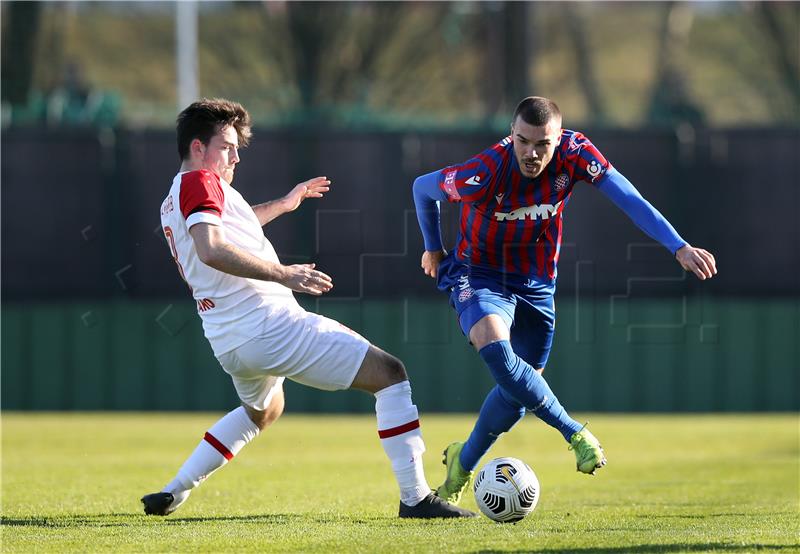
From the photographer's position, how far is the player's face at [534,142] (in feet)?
22.3

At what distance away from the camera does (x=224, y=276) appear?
6.68m

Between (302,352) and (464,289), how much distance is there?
1.10 meters

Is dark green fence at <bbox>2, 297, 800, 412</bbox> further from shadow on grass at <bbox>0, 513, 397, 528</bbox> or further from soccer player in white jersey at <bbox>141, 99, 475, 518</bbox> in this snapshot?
soccer player in white jersey at <bbox>141, 99, 475, 518</bbox>

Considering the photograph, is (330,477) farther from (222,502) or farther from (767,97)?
(767,97)

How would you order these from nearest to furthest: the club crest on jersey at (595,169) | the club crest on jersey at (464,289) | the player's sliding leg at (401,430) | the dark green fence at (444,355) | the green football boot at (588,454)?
the green football boot at (588,454)
the player's sliding leg at (401,430)
the club crest on jersey at (595,169)
the club crest on jersey at (464,289)
the dark green fence at (444,355)

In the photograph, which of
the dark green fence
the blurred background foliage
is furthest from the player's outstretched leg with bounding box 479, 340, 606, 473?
the blurred background foliage

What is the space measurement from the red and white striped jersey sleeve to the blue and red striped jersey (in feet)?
4.56

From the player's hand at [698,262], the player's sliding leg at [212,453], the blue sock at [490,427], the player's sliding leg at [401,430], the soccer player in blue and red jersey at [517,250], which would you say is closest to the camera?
the player's hand at [698,262]

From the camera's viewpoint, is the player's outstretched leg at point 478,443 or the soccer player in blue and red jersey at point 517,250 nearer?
the soccer player in blue and red jersey at point 517,250

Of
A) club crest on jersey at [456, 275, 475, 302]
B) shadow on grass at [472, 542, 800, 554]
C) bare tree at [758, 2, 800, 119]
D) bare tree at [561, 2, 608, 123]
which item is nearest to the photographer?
shadow on grass at [472, 542, 800, 554]

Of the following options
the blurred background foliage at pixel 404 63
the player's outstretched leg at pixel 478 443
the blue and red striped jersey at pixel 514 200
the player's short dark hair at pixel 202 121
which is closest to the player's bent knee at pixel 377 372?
the player's outstretched leg at pixel 478 443

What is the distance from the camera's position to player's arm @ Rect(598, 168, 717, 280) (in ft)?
21.5

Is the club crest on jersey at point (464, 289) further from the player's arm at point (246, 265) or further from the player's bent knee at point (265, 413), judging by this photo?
the player's bent knee at point (265, 413)

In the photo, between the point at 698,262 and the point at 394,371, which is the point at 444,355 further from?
the point at 698,262
